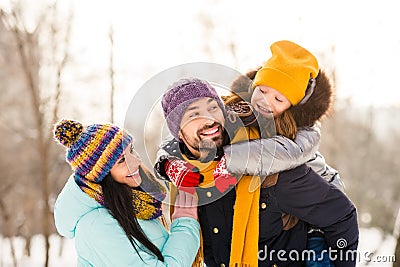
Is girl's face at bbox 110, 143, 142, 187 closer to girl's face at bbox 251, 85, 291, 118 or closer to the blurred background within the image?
girl's face at bbox 251, 85, 291, 118

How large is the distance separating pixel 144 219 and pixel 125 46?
4.46 m

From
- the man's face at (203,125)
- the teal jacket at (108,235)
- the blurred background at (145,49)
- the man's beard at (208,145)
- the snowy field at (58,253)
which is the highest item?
the man's face at (203,125)

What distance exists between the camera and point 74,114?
614 cm

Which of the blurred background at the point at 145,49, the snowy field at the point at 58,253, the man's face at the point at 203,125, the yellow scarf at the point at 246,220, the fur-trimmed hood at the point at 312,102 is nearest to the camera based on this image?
the man's face at the point at 203,125

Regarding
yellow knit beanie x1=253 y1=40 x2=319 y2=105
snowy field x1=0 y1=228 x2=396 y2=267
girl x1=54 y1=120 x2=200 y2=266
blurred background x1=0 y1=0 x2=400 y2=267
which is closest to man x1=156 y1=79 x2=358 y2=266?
girl x1=54 y1=120 x2=200 y2=266

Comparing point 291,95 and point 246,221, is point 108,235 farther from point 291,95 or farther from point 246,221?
point 291,95

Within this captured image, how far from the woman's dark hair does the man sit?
143 mm

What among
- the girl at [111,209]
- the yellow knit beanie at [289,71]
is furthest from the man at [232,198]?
the yellow knit beanie at [289,71]

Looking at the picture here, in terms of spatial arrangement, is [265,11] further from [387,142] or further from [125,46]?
[387,142]

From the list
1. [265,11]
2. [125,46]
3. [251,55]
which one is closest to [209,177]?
[251,55]

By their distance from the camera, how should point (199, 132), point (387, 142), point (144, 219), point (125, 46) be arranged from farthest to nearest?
point (387, 142)
point (125, 46)
point (144, 219)
point (199, 132)

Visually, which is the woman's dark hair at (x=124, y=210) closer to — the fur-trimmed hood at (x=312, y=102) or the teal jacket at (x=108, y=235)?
the teal jacket at (x=108, y=235)

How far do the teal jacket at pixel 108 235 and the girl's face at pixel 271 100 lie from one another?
16.2 inches

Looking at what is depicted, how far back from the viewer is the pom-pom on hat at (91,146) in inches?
65.4
